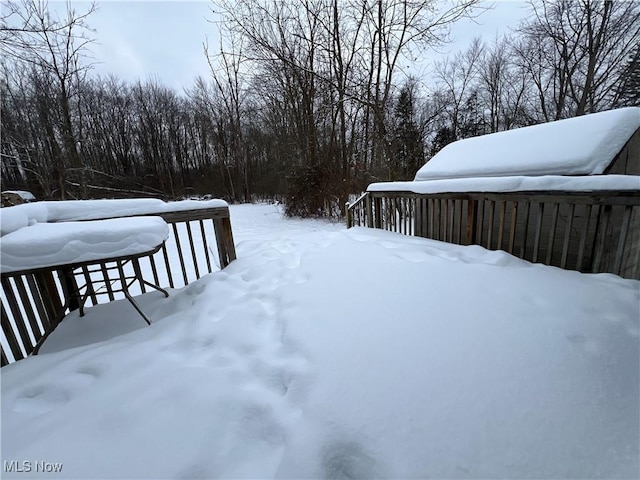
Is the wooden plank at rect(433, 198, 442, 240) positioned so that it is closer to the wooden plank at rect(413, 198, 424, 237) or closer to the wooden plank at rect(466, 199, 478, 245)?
the wooden plank at rect(413, 198, 424, 237)

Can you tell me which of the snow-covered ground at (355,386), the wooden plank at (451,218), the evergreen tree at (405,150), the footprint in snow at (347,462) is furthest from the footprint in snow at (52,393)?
the evergreen tree at (405,150)

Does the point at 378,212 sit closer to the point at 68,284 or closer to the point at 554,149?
the point at 554,149

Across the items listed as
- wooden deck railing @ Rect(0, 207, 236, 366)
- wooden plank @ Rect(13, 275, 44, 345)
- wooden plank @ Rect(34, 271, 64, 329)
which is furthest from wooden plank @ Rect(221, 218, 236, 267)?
wooden plank @ Rect(13, 275, 44, 345)

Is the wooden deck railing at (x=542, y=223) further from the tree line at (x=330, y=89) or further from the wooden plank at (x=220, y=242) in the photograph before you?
the tree line at (x=330, y=89)

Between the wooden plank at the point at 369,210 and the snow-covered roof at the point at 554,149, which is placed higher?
the snow-covered roof at the point at 554,149

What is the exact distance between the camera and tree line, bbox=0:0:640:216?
8.48m

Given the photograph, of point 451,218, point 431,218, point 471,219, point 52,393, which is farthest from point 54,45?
point 471,219

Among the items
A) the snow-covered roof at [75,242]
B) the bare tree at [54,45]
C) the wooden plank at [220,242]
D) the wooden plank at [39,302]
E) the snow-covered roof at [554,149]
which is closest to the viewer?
the snow-covered roof at [75,242]

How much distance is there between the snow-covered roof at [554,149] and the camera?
2998 mm

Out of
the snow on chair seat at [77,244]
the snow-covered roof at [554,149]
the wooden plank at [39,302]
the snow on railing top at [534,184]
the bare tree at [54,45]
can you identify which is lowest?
the wooden plank at [39,302]

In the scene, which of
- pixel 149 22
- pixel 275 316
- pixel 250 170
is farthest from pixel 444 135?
pixel 275 316

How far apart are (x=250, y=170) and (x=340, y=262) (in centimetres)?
2077

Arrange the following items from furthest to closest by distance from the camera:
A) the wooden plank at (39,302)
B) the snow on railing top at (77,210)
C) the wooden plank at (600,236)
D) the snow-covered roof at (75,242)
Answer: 1. the wooden plank at (600,236)
2. the wooden plank at (39,302)
3. the snow on railing top at (77,210)
4. the snow-covered roof at (75,242)

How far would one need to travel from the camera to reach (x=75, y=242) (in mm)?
1774
